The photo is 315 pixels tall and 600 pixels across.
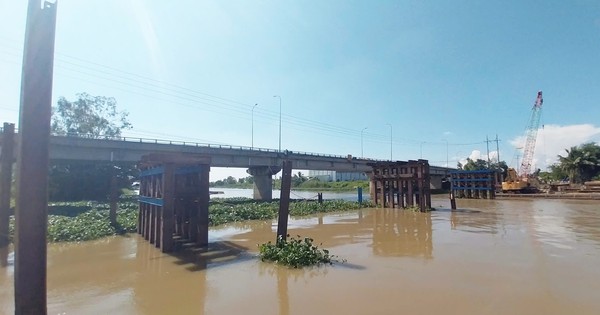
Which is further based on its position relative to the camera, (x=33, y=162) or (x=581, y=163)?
(x=581, y=163)

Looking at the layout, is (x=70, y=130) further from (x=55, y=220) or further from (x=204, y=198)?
(x=204, y=198)

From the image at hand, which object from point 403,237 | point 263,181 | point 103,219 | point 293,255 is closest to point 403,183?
point 403,237

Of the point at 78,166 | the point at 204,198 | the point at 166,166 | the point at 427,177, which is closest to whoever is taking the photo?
the point at 166,166

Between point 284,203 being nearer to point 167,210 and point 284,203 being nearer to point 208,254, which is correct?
point 208,254

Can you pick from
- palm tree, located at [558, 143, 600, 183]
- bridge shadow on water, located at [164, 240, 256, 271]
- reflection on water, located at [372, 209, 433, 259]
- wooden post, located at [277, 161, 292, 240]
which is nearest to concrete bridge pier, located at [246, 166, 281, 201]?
reflection on water, located at [372, 209, 433, 259]

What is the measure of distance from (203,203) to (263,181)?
34.1 metres

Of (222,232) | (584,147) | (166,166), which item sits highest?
(584,147)

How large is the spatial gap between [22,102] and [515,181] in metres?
60.5

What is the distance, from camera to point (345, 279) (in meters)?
8.34

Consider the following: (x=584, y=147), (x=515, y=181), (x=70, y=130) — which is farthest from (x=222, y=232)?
(x=584, y=147)

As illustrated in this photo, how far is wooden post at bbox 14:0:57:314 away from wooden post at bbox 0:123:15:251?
40.0 feet

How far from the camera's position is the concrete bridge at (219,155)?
3084 centimetres

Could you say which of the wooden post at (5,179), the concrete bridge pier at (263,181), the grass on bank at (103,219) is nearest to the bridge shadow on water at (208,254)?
the grass on bank at (103,219)

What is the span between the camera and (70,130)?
46625mm
